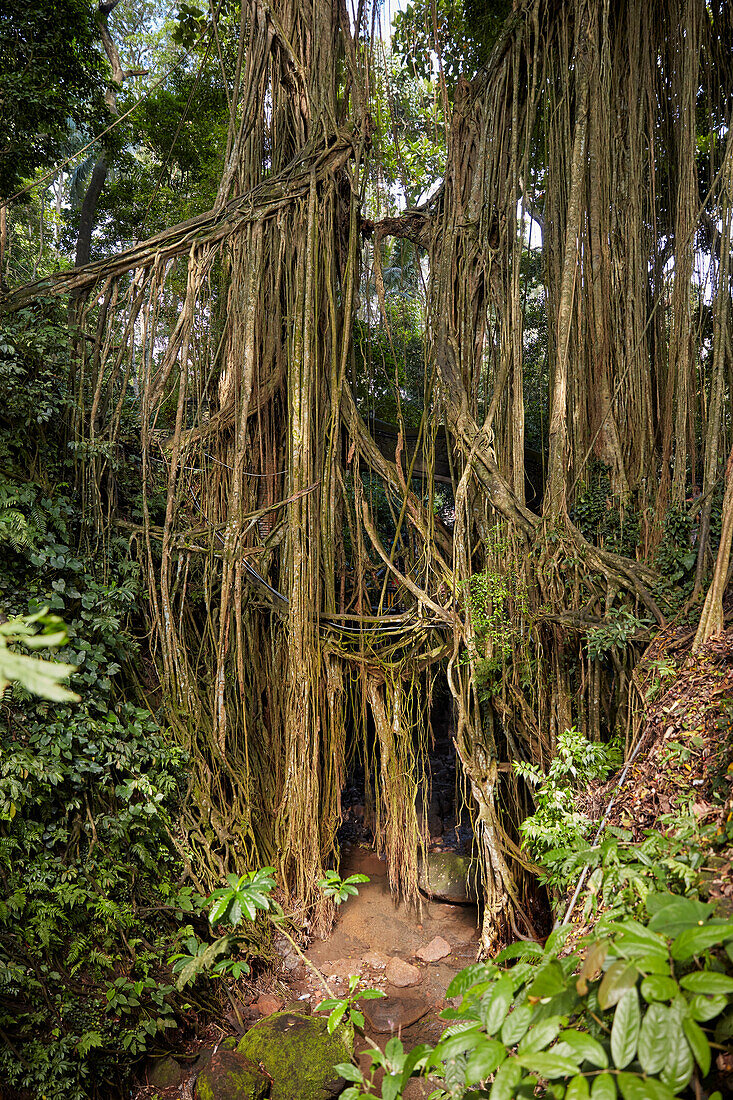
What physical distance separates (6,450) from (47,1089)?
2495mm

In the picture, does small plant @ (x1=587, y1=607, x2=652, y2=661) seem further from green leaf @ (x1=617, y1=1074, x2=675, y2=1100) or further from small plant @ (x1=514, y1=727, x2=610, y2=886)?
green leaf @ (x1=617, y1=1074, x2=675, y2=1100)

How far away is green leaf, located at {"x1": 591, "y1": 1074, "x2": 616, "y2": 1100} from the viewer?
0.81 metres

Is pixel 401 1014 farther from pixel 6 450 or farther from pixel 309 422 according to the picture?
pixel 6 450

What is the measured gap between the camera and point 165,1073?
97.0 inches

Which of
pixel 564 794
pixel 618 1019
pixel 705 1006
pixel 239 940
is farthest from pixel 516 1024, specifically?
pixel 239 940

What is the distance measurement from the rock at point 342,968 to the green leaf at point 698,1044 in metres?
2.63

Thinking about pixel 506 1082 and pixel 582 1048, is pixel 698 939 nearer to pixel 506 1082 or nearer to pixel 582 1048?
pixel 582 1048

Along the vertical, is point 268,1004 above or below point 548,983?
below

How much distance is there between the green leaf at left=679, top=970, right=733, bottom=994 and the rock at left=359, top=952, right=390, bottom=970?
2672mm

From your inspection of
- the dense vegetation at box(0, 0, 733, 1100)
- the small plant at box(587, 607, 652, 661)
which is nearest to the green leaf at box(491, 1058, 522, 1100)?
the dense vegetation at box(0, 0, 733, 1100)

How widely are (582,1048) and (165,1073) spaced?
235 centimetres

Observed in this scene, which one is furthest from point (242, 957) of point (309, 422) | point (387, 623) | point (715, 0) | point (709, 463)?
point (715, 0)

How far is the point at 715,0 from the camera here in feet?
9.21

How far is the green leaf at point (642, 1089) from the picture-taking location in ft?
2.58
